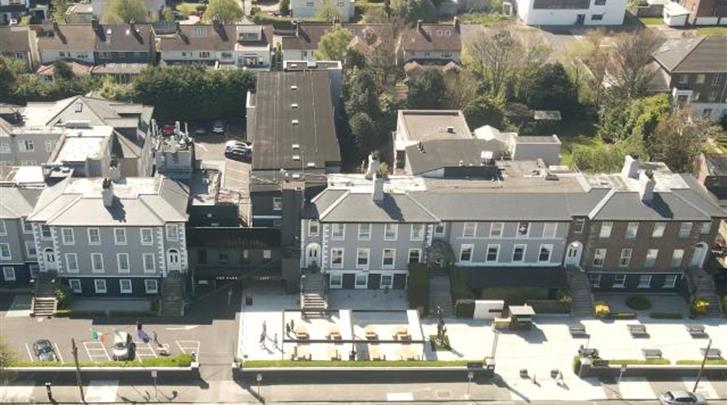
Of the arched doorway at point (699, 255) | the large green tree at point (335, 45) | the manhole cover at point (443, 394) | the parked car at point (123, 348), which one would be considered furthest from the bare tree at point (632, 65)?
the parked car at point (123, 348)

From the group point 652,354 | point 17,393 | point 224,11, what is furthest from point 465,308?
point 224,11

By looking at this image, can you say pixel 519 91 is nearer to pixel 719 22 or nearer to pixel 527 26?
pixel 527 26

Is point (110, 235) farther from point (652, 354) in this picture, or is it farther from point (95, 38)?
point (95, 38)

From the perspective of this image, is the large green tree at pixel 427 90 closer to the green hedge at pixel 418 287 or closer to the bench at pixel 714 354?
the green hedge at pixel 418 287

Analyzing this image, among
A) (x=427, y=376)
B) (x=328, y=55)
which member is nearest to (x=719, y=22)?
(x=328, y=55)

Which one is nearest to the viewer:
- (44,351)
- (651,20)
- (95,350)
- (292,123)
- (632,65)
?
(44,351)

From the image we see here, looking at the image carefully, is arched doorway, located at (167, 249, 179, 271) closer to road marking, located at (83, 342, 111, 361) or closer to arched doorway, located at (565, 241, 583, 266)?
road marking, located at (83, 342, 111, 361)
